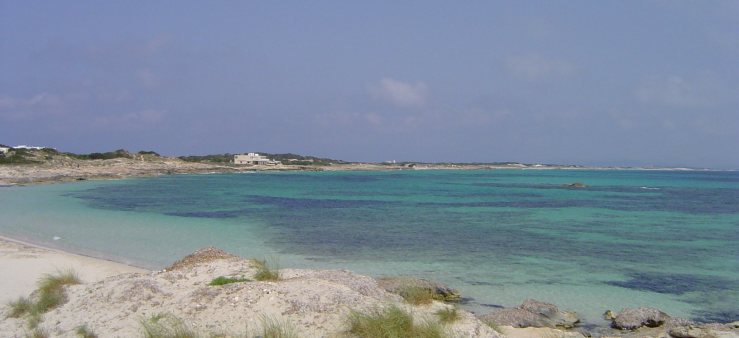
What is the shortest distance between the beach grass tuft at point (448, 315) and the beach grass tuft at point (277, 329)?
83.0 inches

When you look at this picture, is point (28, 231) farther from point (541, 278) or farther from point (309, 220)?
point (541, 278)

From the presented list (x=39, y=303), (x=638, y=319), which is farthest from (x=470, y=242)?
(x=39, y=303)

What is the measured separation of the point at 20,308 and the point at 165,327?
3637 millimetres

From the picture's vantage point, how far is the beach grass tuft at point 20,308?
372 inches

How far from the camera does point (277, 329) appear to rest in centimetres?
729

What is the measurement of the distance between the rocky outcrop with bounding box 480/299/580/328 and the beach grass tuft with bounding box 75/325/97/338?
6.39 m

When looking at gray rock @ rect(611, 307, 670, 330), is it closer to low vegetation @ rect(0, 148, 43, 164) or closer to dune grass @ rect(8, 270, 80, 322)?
dune grass @ rect(8, 270, 80, 322)

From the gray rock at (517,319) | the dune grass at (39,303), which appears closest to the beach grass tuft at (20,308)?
the dune grass at (39,303)

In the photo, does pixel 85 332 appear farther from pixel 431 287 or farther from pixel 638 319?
pixel 638 319

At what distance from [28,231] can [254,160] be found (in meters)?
107

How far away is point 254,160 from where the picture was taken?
129 m

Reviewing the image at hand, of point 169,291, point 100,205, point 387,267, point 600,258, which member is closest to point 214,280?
point 169,291

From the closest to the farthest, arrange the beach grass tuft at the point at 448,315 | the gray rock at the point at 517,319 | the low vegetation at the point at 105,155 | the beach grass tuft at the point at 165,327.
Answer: the beach grass tuft at the point at 165,327 → the beach grass tuft at the point at 448,315 → the gray rock at the point at 517,319 → the low vegetation at the point at 105,155

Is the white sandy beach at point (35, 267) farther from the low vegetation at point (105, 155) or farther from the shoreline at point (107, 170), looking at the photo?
the low vegetation at point (105, 155)
